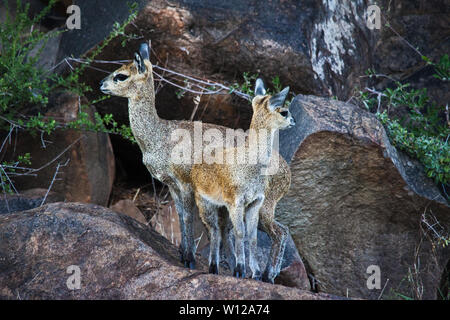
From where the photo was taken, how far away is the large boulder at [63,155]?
28.3 ft

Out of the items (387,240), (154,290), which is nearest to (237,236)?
(154,290)

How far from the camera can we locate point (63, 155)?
8641 millimetres

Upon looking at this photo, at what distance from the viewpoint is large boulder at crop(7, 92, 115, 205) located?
862cm

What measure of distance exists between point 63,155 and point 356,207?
12.1 ft

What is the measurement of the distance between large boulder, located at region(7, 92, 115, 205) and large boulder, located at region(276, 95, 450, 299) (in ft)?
8.43

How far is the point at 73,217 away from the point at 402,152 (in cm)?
426

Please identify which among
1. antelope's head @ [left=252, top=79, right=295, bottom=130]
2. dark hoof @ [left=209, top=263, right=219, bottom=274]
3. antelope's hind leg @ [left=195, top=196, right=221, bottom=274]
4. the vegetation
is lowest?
dark hoof @ [left=209, top=263, right=219, bottom=274]

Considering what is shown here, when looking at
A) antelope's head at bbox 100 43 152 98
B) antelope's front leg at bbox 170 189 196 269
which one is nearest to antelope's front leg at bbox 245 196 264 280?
antelope's front leg at bbox 170 189 196 269

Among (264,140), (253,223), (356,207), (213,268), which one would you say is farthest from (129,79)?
(356,207)

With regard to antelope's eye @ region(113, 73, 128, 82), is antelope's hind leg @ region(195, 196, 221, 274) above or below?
below

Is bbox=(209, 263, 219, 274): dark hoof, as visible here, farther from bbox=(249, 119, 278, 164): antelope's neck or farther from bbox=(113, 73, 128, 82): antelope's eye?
bbox=(113, 73, 128, 82): antelope's eye

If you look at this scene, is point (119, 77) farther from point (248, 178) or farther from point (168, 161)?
point (248, 178)

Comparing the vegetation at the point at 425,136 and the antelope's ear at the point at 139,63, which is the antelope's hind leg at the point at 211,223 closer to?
the antelope's ear at the point at 139,63

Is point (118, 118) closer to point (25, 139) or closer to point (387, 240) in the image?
point (25, 139)
